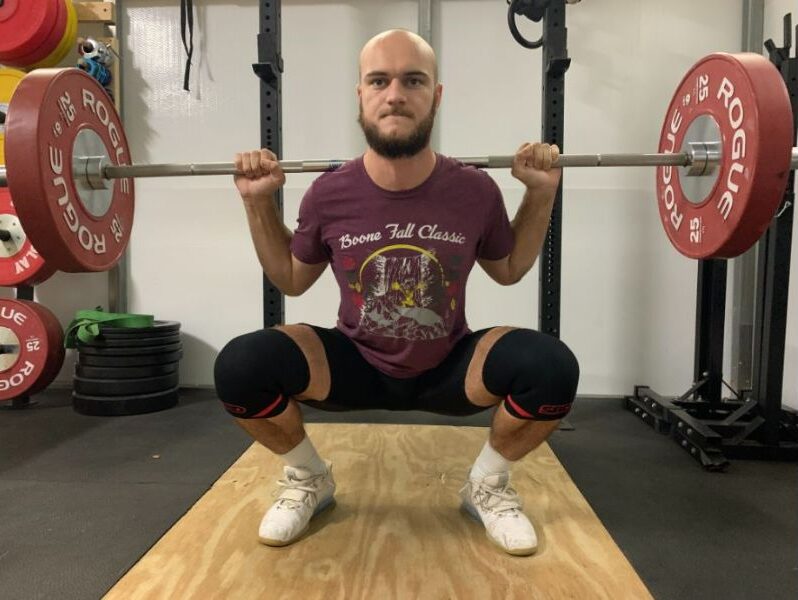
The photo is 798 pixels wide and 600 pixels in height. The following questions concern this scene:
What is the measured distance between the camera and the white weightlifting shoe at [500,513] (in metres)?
1.12

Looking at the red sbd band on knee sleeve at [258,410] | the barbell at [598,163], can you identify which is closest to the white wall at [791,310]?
the barbell at [598,163]

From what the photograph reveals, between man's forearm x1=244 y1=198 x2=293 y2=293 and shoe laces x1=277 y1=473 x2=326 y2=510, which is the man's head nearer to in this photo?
man's forearm x1=244 y1=198 x2=293 y2=293

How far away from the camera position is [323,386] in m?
1.22

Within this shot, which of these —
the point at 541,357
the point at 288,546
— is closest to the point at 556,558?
the point at 541,357

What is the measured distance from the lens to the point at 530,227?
4.41 feet

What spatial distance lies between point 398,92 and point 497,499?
91 cm

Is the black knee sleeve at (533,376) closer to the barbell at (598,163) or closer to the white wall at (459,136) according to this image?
the barbell at (598,163)

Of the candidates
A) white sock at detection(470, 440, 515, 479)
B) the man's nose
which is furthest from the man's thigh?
the man's nose

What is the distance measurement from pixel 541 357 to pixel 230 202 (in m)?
1.94

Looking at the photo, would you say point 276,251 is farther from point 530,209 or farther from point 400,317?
point 530,209

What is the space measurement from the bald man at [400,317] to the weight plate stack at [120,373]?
1243 mm

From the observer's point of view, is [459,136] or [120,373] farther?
[459,136]

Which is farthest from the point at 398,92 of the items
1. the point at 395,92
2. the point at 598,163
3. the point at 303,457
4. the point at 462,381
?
the point at 303,457

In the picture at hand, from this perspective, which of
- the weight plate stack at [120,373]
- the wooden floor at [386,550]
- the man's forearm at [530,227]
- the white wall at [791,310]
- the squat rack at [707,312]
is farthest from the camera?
the weight plate stack at [120,373]
